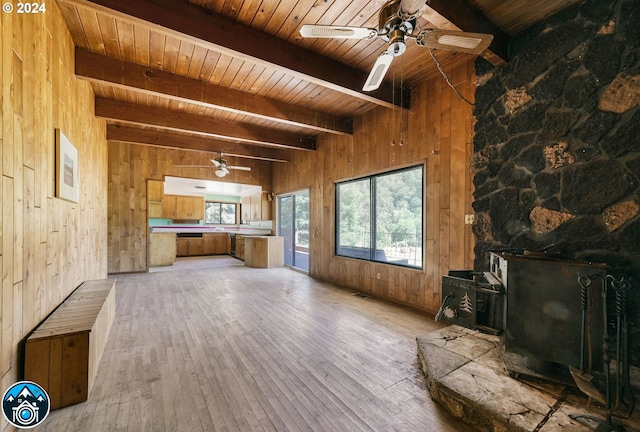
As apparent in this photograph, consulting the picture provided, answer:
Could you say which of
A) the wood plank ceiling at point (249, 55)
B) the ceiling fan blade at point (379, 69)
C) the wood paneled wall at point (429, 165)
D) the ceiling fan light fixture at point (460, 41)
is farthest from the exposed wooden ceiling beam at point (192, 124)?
the ceiling fan light fixture at point (460, 41)

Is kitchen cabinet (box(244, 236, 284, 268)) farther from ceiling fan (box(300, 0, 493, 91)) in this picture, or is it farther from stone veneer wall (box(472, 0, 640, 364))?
ceiling fan (box(300, 0, 493, 91))

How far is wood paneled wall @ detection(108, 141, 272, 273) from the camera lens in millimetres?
6090

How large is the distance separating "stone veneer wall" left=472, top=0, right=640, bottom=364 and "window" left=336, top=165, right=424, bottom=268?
947 millimetres

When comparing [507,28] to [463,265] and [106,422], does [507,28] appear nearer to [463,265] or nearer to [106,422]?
[463,265]

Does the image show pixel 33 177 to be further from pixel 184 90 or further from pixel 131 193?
pixel 131 193

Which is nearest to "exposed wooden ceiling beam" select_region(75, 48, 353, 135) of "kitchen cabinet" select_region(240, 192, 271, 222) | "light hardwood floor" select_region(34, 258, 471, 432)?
"light hardwood floor" select_region(34, 258, 471, 432)

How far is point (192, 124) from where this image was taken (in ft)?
15.8

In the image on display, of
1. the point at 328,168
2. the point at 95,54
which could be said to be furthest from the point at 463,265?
the point at 95,54

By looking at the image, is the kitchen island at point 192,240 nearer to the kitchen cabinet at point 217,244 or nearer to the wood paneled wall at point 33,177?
the kitchen cabinet at point 217,244

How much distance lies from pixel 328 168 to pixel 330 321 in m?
3.23

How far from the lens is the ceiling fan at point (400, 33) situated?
1.71 metres

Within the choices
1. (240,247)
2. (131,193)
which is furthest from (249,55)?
(240,247)

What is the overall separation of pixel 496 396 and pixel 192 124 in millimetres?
5450

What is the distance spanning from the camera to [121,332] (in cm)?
298
